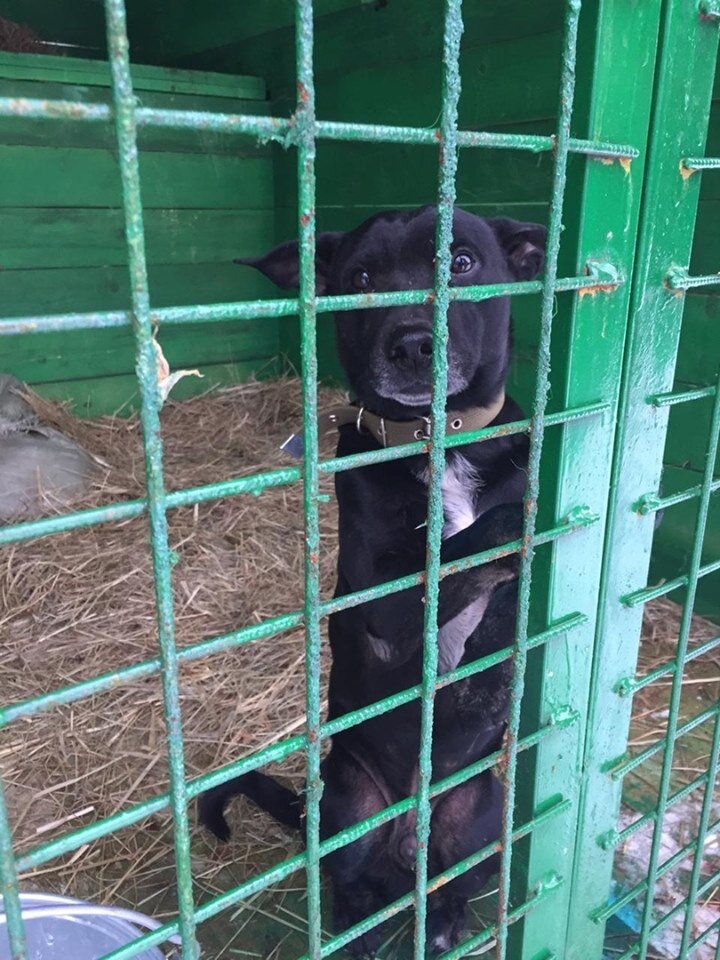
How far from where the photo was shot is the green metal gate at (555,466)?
72 cm

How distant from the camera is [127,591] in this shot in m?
3.33

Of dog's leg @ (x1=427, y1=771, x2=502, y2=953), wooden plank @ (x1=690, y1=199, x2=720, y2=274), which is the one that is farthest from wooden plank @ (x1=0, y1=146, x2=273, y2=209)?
dog's leg @ (x1=427, y1=771, x2=502, y2=953)

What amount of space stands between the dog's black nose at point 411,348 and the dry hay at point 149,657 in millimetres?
1218

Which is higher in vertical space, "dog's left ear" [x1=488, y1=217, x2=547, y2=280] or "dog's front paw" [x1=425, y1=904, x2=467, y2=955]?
"dog's left ear" [x1=488, y1=217, x2=547, y2=280]

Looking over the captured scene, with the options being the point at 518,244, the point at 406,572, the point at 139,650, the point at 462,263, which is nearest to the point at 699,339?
the point at 518,244

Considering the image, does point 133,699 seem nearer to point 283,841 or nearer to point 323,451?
point 283,841

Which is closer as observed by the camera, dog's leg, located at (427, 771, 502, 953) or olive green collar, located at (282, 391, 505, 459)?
olive green collar, located at (282, 391, 505, 459)

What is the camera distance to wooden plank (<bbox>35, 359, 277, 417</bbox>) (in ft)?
15.2

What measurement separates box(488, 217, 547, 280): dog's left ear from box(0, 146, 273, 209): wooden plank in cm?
297

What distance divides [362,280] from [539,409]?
102cm

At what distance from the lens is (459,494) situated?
1912 millimetres

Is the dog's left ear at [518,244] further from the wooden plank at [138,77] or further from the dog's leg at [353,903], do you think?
the wooden plank at [138,77]

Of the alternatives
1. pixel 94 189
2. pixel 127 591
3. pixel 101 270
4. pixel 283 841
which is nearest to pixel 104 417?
pixel 101 270

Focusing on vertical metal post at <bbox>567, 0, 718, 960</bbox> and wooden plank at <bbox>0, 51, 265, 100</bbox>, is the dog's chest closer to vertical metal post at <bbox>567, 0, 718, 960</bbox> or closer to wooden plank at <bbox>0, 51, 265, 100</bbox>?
vertical metal post at <bbox>567, 0, 718, 960</bbox>
